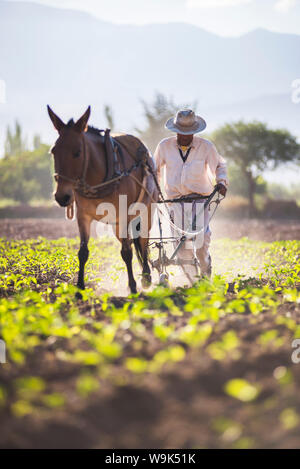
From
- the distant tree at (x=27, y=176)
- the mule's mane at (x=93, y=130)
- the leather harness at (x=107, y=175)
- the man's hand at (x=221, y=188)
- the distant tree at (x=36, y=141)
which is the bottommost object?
the distant tree at (x=27, y=176)

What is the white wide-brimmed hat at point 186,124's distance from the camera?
6.12 m

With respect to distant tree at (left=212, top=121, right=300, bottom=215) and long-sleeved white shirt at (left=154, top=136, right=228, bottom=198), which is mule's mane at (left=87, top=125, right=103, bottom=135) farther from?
distant tree at (left=212, top=121, right=300, bottom=215)

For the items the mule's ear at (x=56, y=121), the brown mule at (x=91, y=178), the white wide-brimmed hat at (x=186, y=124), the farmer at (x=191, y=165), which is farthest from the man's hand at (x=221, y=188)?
the mule's ear at (x=56, y=121)

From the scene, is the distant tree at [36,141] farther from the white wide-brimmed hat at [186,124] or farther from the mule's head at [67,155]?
the mule's head at [67,155]

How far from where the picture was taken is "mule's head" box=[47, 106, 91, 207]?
491 cm

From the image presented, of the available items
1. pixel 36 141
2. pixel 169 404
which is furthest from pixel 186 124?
pixel 36 141

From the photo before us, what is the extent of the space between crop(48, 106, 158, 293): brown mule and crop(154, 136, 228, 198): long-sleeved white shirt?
0.35 m

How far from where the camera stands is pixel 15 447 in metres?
2.19

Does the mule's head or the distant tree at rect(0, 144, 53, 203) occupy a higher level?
the mule's head

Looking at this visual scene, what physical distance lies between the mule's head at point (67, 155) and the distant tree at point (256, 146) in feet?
116

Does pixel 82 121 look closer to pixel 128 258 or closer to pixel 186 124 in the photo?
pixel 186 124

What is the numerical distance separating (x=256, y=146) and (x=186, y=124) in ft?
115

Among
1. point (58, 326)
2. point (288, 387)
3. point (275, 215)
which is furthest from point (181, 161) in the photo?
point (275, 215)

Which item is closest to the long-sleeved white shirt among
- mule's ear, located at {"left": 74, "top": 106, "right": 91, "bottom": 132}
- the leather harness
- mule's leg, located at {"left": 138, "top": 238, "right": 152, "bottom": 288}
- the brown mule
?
the brown mule
